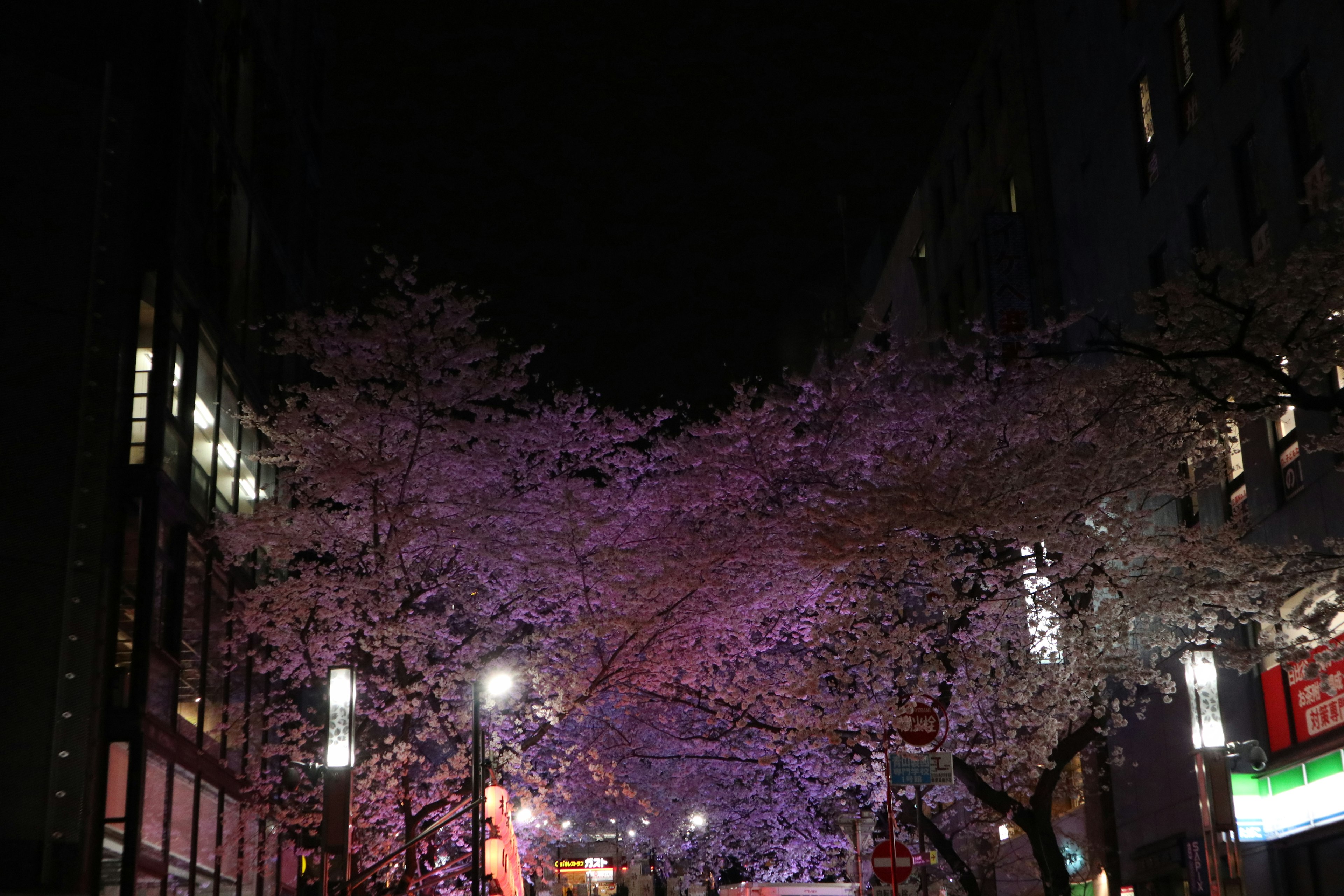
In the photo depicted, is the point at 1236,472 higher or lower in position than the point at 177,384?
lower

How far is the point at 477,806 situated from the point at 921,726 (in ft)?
25.4

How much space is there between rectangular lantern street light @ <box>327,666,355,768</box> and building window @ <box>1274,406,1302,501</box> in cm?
1457

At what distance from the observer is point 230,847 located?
923 inches

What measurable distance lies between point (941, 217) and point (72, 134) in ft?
111

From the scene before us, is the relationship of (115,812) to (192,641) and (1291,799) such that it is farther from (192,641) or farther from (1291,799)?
(1291,799)

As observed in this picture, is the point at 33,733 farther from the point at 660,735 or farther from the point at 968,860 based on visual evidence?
the point at 968,860

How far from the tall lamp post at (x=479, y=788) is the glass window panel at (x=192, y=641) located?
16.4 ft

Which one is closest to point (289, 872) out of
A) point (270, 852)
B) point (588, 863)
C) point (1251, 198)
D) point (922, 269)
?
point (270, 852)

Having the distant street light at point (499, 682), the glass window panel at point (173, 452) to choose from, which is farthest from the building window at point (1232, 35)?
the glass window panel at point (173, 452)

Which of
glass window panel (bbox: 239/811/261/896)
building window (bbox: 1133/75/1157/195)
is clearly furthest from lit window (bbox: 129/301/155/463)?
building window (bbox: 1133/75/1157/195)

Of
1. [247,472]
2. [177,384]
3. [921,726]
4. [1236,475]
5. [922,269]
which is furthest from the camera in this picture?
[922,269]

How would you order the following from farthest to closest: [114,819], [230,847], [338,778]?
1. [230,847]
2. [114,819]
3. [338,778]

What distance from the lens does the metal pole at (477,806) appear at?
1994 cm

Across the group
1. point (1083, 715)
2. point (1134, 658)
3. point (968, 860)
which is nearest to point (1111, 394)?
point (1134, 658)
